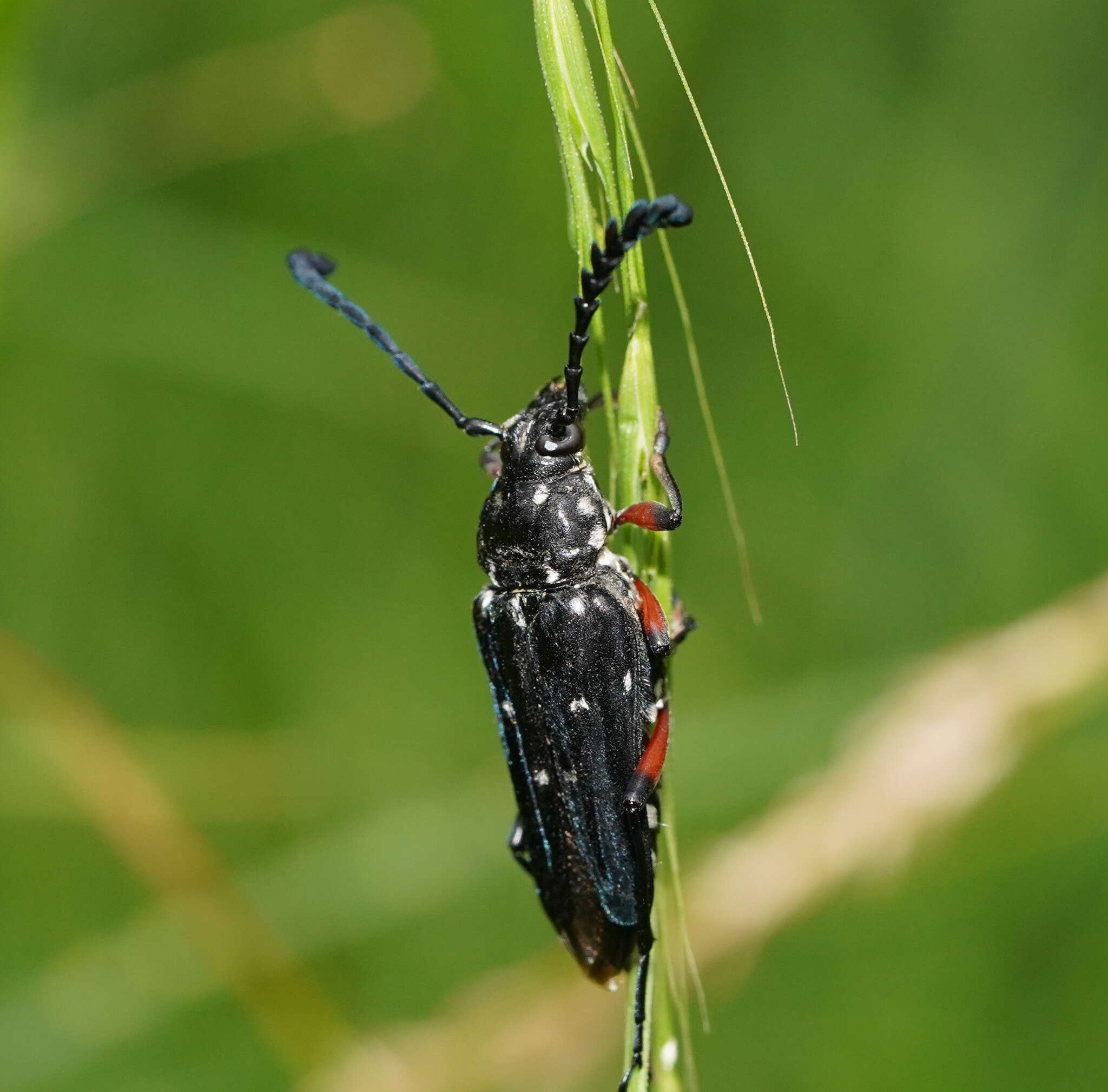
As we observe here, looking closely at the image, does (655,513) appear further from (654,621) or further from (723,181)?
(723,181)

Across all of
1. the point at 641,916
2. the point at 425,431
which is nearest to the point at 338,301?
the point at 641,916

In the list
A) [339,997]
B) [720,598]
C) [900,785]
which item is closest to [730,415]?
[720,598]

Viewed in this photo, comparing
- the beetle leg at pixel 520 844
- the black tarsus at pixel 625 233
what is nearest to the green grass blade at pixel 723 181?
the black tarsus at pixel 625 233

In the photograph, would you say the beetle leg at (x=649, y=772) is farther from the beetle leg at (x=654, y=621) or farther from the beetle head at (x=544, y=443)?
the beetle head at (x=544, y=443)

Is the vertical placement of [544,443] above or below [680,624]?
above

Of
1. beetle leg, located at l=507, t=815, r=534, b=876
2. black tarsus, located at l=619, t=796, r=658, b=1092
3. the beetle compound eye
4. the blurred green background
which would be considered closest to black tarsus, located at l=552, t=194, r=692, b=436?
the beetle compound eye

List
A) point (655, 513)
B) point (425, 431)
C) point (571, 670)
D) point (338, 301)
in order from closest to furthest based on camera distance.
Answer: point (655, 513), point (571, 670), point (338, 301), point (425, 431)

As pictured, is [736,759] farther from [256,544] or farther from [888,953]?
[256,544]

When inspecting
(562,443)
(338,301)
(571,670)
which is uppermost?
(338,301)
